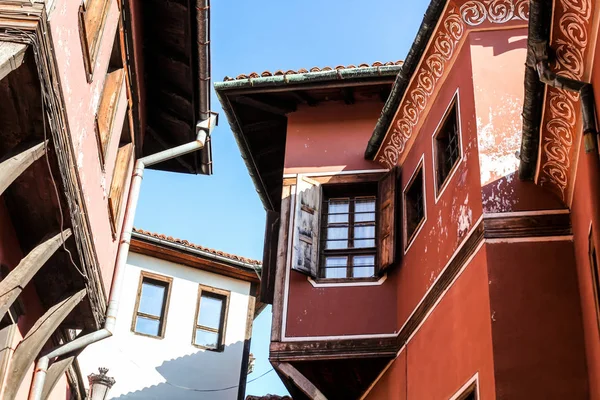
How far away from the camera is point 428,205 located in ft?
31.2

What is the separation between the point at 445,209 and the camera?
28.7 ft

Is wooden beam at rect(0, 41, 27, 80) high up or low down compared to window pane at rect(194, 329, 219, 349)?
down

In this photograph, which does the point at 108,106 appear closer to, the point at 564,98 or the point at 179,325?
the point at 564,98

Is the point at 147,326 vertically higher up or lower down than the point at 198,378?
higher up

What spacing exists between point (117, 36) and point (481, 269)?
4642 millimetres

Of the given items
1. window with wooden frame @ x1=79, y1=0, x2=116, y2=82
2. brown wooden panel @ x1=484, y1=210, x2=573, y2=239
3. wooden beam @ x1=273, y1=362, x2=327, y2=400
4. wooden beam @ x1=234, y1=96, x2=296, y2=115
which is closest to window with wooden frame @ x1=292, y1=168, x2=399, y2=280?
wooden beam @ x1=273, y1=362, x2=327, y2=400

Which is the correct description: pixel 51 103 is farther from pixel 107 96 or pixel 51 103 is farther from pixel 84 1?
pixel 107 96

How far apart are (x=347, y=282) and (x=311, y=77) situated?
11.3 ft

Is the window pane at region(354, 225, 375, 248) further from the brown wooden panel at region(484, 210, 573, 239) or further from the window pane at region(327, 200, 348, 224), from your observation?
the brown wooden panel at region(484, 210, 573, 239)

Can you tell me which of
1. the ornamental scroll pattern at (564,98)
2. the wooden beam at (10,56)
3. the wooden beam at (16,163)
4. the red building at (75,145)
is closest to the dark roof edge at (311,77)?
the red building at (75,145)

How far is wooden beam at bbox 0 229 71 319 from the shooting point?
633cm

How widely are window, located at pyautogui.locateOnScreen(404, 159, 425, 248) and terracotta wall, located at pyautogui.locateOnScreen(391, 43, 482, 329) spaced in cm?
16

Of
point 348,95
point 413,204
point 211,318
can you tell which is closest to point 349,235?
point 413,204

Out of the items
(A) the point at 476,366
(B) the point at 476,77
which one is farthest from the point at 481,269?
(B) the point at 476,77
